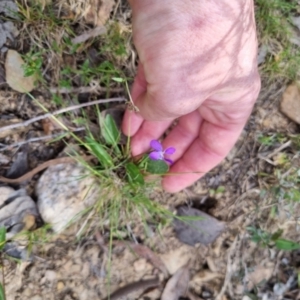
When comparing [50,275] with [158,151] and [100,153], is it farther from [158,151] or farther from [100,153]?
[158,151]

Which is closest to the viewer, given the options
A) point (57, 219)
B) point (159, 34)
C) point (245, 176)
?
point (159, 34)

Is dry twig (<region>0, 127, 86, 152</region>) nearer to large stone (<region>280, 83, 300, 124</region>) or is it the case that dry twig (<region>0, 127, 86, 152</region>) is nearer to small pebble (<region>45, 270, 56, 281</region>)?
small pebble (<region>45, 270, 56, 281</region>)

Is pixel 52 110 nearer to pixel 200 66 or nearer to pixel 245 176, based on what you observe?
pixel 200 66

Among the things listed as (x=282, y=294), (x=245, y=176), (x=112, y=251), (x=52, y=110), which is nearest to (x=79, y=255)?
(x=112, y=251)

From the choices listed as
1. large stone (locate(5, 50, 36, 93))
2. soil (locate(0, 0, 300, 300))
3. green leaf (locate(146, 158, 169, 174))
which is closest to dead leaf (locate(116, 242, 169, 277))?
soil (locate(0, 0, 300, 300))

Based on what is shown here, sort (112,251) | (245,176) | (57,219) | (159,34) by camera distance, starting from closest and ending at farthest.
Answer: (159,34) → (57,219) → (112,251) → (245,176)

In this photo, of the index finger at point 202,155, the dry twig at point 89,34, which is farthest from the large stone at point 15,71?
the index finger at point 202,155

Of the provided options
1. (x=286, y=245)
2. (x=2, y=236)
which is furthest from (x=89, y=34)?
(x=286, y=245)
